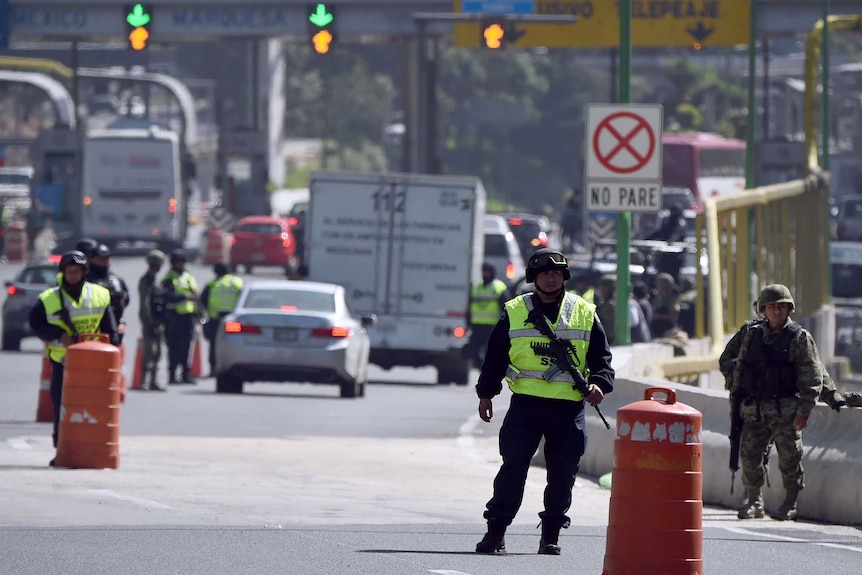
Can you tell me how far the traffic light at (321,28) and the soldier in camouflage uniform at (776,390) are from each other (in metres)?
18.9

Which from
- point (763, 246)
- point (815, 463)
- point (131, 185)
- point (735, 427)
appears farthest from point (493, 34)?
point (131, 185)

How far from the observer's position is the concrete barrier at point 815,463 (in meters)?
12.5

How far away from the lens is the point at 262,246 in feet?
173

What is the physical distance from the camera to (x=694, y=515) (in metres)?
A: 8.70

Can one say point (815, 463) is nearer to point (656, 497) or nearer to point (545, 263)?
point (545, 263)

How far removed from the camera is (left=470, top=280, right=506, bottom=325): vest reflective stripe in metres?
27.2

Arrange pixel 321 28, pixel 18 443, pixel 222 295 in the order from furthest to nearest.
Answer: pixel 321 28
pixel 222 295
pixel 18 443

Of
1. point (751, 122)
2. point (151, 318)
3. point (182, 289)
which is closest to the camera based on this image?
point (151, 318)

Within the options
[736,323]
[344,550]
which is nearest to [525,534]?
[344,550]

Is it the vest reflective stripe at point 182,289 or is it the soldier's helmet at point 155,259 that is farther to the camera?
the vest reflective stripe at point 182,289

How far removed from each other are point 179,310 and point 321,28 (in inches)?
294

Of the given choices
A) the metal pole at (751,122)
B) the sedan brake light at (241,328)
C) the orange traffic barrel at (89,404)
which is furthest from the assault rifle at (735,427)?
the metal pole at (751,122)

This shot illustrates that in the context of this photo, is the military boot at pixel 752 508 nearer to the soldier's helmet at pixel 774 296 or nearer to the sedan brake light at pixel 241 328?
the soldier's helmet at pixel 774 296

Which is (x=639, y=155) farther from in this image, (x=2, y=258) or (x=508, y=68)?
(x=508, y=68)
